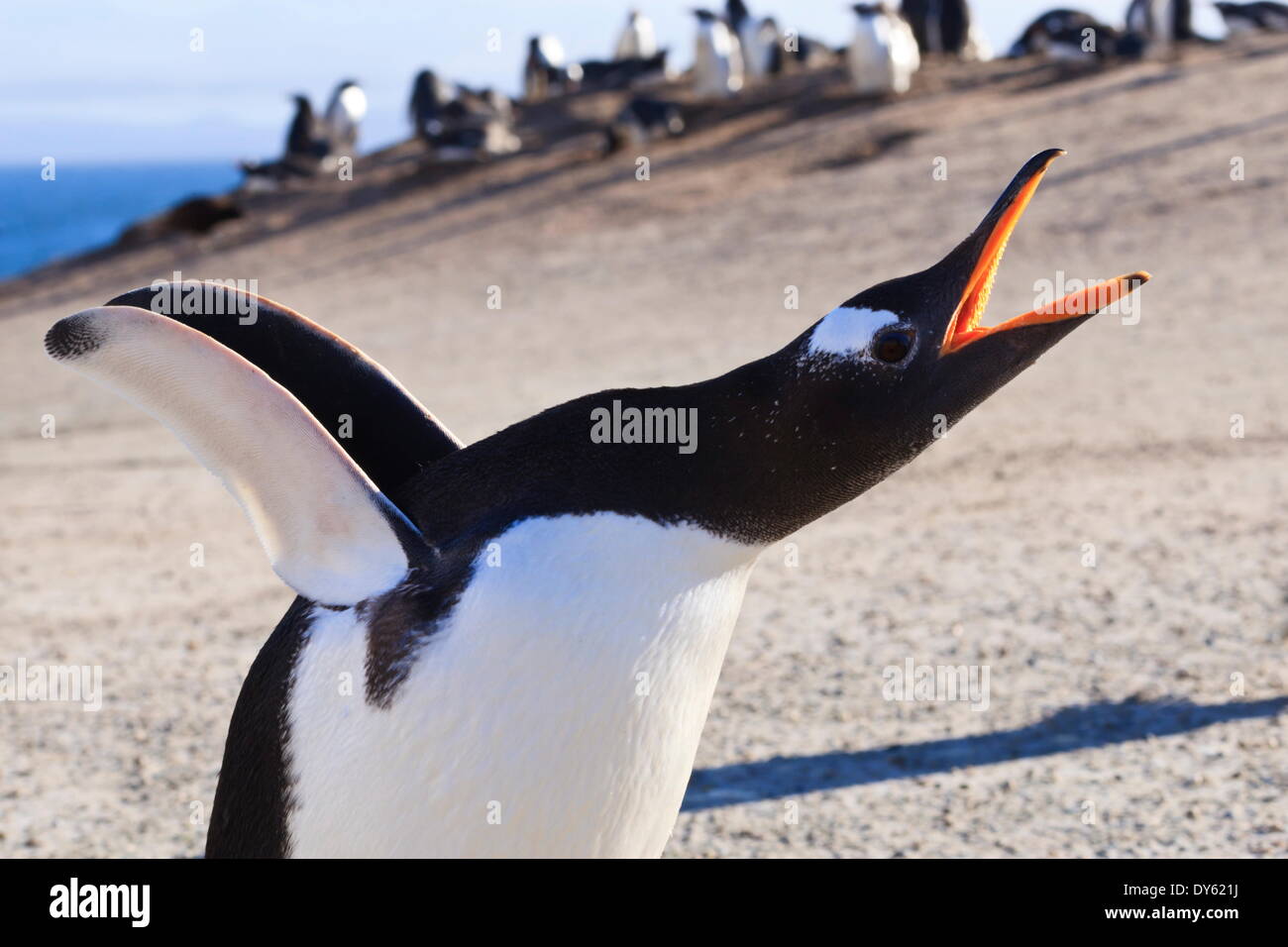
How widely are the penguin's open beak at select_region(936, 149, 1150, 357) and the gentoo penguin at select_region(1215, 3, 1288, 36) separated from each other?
2850 cm

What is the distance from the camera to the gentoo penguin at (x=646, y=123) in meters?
23.5

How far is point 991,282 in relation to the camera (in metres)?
2.13

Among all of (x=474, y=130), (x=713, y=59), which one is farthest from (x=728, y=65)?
(x=474, y=130)

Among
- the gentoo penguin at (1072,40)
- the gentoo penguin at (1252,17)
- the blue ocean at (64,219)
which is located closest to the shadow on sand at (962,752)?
the gentoo penguin at (1072,40)

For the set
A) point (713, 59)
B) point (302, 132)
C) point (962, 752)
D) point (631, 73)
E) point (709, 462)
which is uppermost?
point (631, 73)

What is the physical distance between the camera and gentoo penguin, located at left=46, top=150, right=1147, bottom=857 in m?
2.14

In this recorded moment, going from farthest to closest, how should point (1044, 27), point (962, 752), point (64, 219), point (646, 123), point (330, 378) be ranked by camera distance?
point (64, 219)
point (1044, 27)
point (646, 123)
point (962, 752)
point (330, 378)

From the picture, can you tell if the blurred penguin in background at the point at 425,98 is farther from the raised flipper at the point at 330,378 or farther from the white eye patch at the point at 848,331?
the white eye patch at the point at 848,331

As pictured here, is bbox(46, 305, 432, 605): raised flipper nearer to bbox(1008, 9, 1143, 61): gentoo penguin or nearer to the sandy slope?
the sandy slope

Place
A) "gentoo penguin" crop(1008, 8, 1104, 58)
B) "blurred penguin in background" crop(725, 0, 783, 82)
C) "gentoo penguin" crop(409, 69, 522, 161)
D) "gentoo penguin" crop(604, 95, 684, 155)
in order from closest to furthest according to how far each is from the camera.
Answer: "gentoo penguin" crop(604, 95, 684, 155)
"gentoo penguin" crop(409, 69, 522, 161)
"gentoo penguin" crop(1008, 8, 1104, 58)
"blurred penguin in background" crop(725, 0, 783, 82)

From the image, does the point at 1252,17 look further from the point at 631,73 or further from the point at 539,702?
the point at 539,702

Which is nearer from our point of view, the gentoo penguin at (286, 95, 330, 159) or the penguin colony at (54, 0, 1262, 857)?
the penguin colony at (54, 0, 1262, 857)

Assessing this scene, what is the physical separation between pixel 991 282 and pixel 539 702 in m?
0.87

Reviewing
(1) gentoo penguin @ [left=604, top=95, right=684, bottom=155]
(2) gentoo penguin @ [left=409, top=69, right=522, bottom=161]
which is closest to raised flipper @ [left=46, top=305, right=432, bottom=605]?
(1) gentoo penguin @ [left=604, top=95, right=684, bottom=155]
